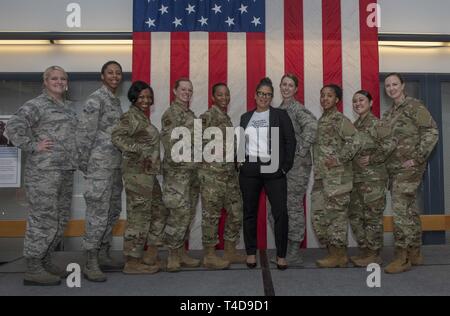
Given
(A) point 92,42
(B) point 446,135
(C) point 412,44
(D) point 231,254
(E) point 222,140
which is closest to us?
(E) point 222,140

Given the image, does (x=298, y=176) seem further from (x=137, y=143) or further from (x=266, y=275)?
(x=137, y=143)

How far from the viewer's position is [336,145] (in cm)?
332

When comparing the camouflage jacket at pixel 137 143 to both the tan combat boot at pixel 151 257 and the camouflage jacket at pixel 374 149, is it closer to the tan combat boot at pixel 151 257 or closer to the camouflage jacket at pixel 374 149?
the tan combat boot at pixel 151 257

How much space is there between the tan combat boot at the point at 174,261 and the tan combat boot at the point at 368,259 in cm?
157

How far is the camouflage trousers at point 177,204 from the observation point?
319 cm

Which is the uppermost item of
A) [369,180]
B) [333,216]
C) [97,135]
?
[97,135]

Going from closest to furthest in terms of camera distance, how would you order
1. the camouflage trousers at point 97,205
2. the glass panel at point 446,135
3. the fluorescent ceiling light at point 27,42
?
the camouflage trousers at point 97,205 → the fluorescent ceiling light at point 27,42 → the glass panel at point 446,135

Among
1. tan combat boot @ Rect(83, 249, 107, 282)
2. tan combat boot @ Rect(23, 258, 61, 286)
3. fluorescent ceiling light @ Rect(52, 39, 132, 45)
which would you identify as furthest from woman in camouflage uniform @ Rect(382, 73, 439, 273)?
fluorescent ceiling light @ Rect(52, 39, 132, 45)

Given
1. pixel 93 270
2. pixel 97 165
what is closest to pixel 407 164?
pixel 97 165

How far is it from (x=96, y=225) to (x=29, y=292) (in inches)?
26.0

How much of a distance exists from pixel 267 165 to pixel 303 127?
536 mm

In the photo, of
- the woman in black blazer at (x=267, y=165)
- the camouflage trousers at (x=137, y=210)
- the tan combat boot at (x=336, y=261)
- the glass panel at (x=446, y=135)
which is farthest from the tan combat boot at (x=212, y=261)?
the glass panel at (x=446, y=135)
